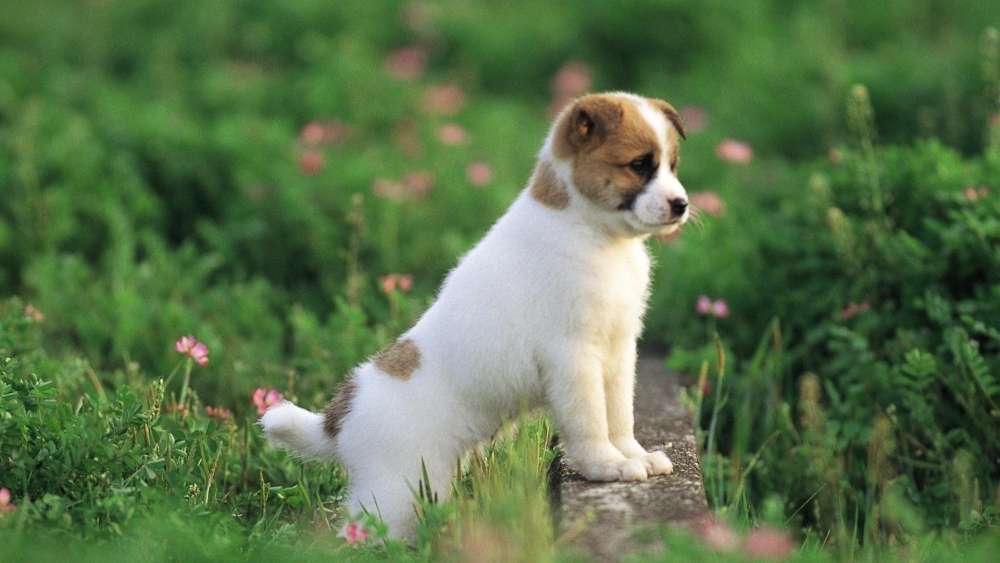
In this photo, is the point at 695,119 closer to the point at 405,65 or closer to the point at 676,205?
the point at 405,65

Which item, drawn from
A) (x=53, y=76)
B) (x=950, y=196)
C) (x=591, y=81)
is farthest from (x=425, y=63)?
(x=950, y=196)

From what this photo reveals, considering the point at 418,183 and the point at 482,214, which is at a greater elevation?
the point at 418,183

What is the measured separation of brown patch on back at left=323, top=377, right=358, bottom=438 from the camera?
4160 millimetres

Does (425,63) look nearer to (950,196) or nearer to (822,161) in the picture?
(822,161)

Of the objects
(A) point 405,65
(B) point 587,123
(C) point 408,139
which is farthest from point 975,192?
(A) point 405,65

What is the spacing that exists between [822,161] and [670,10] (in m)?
4.31

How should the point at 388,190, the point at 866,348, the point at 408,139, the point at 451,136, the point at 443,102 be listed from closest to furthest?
A: the point at 866,348
the point at 388,190
the point at 451,136
the point at 408,139
the point at 443,102

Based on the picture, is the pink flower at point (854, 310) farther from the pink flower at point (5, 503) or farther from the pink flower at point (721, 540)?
the pink flower at point (5, 503)

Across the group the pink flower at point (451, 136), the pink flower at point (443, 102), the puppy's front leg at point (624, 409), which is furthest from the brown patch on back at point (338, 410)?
the pink flower at point (443, 102)

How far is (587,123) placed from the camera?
13.0ft

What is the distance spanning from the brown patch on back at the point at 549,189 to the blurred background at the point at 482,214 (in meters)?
1.00

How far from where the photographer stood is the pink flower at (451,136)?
313 inches

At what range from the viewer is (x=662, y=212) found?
386 cm

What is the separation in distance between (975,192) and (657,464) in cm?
206
